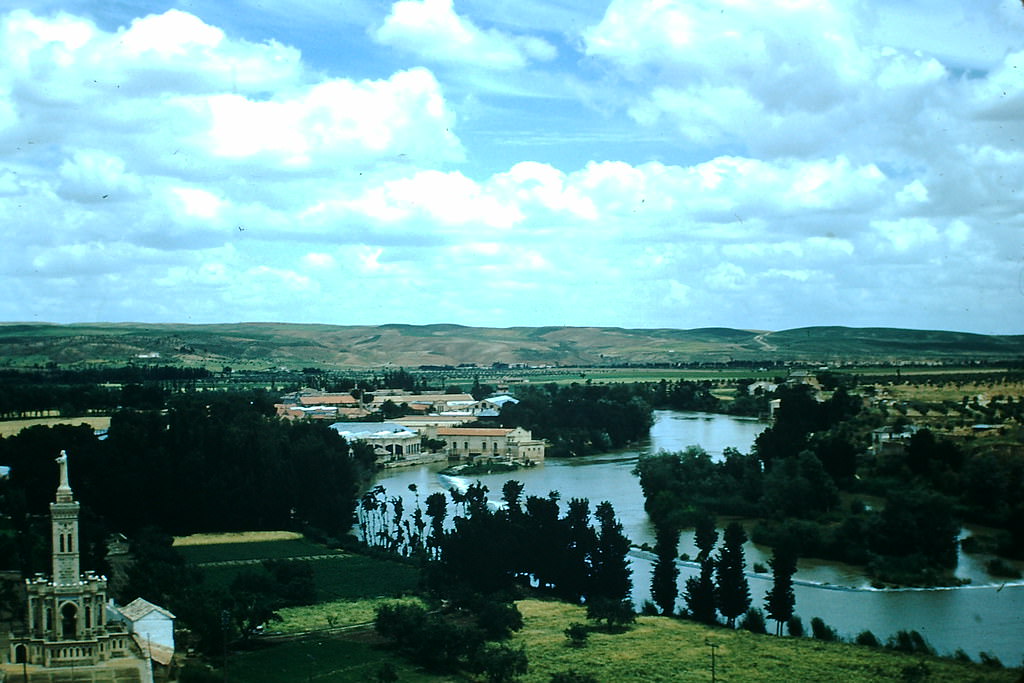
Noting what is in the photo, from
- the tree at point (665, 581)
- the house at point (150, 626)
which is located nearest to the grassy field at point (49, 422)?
the house at point (150, 626)

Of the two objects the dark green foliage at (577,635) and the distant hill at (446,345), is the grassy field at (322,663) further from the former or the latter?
the distant hill at (446,345)

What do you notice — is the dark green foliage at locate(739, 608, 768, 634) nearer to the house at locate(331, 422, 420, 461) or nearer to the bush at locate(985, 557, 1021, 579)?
the bush at locate(985, 557, 1021, 579)

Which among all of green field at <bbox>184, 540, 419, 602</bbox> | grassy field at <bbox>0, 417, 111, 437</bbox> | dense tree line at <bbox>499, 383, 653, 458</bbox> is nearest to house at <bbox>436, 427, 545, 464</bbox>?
dense tree line at <bbox>499, 383, 653, 458</bbox>

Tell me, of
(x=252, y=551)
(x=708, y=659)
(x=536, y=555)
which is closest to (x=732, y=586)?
(x=708, y=659)

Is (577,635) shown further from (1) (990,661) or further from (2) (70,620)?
(2) (70,620)

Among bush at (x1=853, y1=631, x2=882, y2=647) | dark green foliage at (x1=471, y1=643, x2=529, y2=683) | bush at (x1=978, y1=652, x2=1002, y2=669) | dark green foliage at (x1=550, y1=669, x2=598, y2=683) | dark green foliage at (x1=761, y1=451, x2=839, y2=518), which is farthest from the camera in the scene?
dark green foliage at (x1=761, y1=451, x2=839, y2=518)

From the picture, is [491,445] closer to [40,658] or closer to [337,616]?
[337,616]
